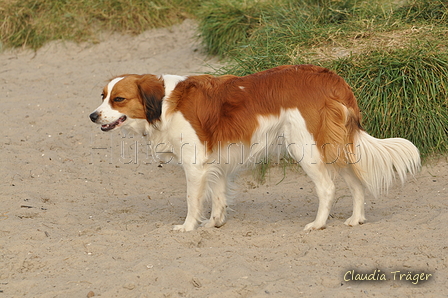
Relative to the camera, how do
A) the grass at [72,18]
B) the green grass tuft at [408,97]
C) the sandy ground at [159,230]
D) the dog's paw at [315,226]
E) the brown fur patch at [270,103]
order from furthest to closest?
the grass at [72,18] < the green grass tuft at [408,97] < the dog's paw at [315,226] < the brown fur patch at [270,103] < the sandy ground at [159,230]

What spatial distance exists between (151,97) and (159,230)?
1119 millimetres

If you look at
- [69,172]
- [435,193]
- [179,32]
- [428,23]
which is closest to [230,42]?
[179,32]

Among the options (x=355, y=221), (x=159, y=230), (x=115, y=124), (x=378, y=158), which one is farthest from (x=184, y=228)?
(x=378, y=158)

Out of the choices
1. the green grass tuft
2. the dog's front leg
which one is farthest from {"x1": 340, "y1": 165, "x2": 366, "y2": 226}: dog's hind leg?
the green grass tuft

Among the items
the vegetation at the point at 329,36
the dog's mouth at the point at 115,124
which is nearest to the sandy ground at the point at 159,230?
the vegetation at the point at 329,36

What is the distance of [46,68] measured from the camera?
10.0 metres

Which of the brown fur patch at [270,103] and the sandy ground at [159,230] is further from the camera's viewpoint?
the brown fur patch at [270,103]

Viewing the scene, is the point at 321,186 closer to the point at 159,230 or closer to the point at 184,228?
the point at 184,228

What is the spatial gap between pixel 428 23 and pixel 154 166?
4022 millimetres

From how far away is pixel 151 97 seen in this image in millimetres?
4617

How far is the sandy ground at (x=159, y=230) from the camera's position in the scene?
369 cm

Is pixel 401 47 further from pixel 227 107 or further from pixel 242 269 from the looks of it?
pixel 242 269

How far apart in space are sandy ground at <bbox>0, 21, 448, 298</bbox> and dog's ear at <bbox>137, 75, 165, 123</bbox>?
98 cm

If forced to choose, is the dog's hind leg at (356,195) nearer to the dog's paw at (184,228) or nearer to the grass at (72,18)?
the dog's paw at (184,228)
